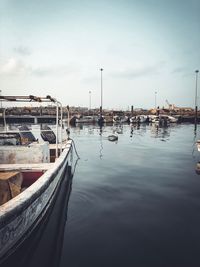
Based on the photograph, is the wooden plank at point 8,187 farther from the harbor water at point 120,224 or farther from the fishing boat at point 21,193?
the harbor water at point 120,224

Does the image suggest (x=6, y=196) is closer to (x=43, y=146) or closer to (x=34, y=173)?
(x=34, y=173)

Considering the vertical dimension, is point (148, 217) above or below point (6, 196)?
below

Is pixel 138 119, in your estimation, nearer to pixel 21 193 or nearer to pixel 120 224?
pixel 120 224

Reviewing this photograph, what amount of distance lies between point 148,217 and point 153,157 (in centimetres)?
951

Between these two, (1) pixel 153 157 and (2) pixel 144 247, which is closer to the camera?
(2) pixel 144 247

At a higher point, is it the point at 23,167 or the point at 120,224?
the point at 23,167

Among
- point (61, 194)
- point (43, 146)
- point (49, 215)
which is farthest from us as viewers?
point (61, 194)

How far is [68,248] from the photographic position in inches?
216

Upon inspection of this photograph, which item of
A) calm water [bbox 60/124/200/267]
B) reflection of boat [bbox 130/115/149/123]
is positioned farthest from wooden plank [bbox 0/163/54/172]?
reflection of boat [bbox 130/115/149/123]

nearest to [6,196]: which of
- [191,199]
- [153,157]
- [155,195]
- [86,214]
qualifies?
[86,214]

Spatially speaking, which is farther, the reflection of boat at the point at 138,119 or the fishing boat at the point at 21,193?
the reflection of boat at the point at 138,119

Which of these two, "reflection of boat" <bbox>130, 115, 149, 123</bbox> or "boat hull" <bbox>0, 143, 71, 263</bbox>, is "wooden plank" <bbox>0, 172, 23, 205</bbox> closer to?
"boat hull" <bbox>0, 143, 71, 263</bbox>

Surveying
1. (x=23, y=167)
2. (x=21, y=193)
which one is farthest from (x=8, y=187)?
(x=23, y=167)

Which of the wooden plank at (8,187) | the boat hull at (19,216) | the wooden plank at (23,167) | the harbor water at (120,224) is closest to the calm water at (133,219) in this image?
the harbor water at (120,224)
